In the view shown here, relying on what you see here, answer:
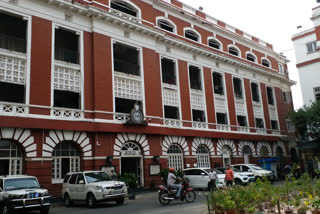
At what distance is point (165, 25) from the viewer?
2875 centimetres

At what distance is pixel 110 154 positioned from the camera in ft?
69.1

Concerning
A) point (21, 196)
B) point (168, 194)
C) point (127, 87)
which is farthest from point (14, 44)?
point (168, 194)

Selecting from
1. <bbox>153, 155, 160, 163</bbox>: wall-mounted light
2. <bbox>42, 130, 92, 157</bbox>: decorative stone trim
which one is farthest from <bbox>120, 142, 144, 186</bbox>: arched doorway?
<bbox>42, 130, 92, 157</bbox>: decorative stone trim

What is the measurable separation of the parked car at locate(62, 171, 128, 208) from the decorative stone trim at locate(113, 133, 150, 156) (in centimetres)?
522

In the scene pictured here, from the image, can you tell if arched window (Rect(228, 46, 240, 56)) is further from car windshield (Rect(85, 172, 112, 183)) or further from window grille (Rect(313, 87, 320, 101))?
car windshield (Rect(85, 172, 112, 183))

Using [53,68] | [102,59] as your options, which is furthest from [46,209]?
[102,59]

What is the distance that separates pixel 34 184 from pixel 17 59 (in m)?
8.61

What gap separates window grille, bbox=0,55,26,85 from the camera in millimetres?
18281

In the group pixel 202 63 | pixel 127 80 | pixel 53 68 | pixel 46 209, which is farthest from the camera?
pixel 202 63

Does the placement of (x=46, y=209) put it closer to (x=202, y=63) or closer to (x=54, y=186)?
(x=54, y=186)

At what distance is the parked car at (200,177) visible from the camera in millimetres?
21125

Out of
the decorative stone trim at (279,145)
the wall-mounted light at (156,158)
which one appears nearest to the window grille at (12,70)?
the wall-mounted light at (156,158)

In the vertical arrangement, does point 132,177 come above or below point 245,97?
below

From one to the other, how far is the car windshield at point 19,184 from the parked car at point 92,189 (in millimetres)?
2297
